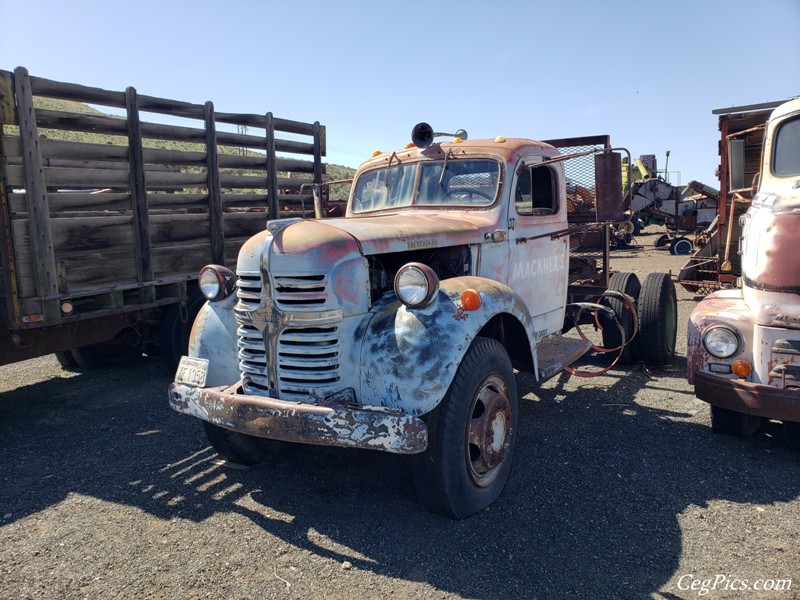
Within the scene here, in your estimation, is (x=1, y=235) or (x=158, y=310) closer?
(x=1, y=235)

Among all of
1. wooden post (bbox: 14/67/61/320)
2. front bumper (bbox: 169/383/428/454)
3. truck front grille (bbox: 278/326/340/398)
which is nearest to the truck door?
truck front grille (bbox: 278/326/340/398)

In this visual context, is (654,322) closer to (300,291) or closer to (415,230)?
(415,230)

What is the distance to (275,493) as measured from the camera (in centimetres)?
388

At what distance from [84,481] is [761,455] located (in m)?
→ 4.71

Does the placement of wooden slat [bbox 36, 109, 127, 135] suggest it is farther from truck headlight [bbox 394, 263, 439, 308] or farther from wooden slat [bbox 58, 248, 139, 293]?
truck headlight [bbox 394, 263, 439, 308]

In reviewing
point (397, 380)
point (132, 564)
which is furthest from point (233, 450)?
point (397, 380)

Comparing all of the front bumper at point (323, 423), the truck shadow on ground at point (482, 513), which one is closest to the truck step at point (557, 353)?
the truck shadow on ground at point (482, 513)

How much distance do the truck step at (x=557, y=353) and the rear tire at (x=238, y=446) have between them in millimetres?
2052

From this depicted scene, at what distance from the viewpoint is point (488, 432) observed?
3574 millimetres

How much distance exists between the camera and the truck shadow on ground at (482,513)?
304 cm

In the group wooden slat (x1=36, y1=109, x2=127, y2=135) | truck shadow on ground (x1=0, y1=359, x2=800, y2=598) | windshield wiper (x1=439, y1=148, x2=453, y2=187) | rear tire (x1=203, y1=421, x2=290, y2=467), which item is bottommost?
truck shadow on ground (x1=0, y1=359, x2=800, y2=598)

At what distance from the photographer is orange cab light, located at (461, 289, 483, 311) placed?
341 centimetres

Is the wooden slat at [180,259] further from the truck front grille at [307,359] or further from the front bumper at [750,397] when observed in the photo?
the front bumper at [750,397]

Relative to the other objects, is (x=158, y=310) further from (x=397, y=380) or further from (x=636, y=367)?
(x=636, y=367)
